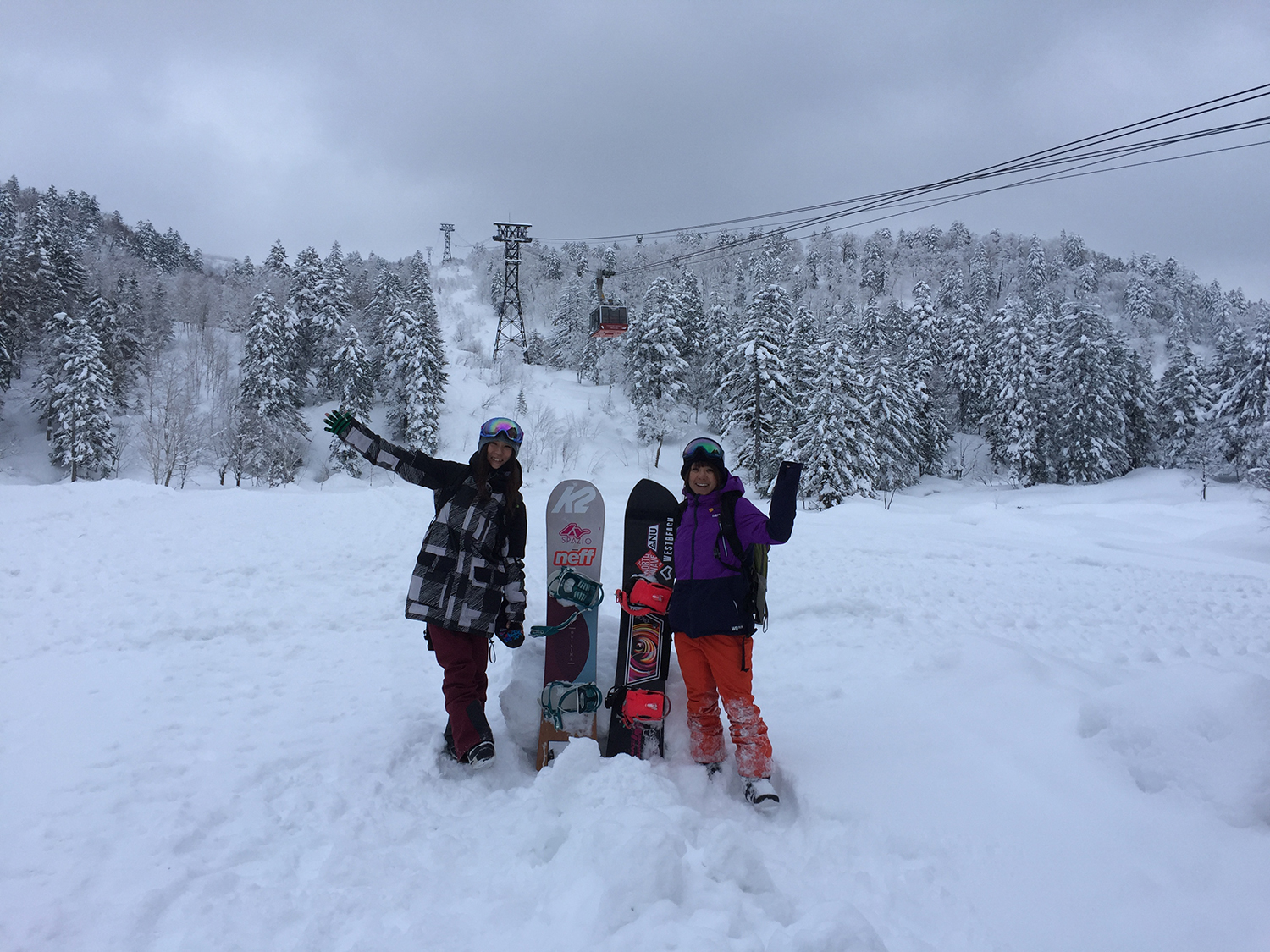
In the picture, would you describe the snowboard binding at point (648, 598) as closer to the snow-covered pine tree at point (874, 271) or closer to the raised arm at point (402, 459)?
the raised arm at point (402, 459)

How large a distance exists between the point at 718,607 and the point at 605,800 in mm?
1155

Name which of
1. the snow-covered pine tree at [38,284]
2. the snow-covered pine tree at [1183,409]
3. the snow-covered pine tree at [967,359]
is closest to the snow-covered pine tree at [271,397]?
the snow-covered pine tree at [38,284]

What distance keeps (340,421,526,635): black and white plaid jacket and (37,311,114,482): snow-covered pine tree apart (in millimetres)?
32928

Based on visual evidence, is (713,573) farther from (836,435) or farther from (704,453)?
(836,435)

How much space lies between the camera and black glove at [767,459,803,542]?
3.03m

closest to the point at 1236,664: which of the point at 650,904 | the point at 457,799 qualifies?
the point at 650,904

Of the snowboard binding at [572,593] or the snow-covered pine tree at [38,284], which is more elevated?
the snow-covered pine tree at [38,284]

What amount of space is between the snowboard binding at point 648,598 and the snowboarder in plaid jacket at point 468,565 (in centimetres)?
73

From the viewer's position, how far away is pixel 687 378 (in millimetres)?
35500

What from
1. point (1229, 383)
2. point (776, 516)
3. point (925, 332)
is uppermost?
point (925, 332)

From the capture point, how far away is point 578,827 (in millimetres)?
2506

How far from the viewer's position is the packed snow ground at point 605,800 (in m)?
2.14

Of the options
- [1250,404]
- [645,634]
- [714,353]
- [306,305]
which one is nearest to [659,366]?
[714,353]

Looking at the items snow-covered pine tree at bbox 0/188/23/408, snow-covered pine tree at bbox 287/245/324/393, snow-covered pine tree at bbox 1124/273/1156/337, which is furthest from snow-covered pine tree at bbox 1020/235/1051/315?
snow-covered pine tree at bbox 0/188/23/408
